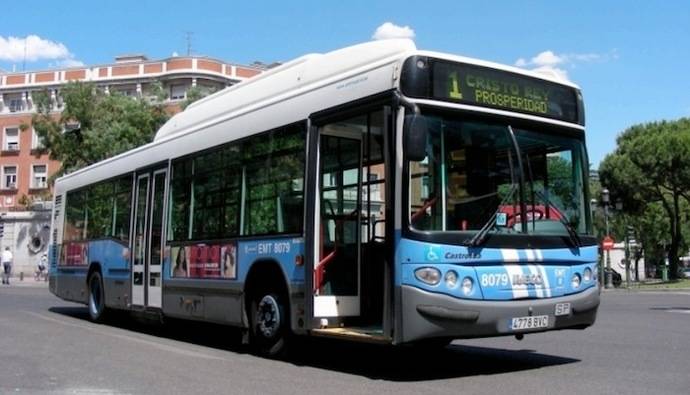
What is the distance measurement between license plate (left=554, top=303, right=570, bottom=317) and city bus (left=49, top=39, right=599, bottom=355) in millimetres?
19

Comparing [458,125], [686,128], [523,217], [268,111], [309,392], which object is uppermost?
[686,128]

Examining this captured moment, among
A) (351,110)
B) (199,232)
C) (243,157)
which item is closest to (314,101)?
(351,110)

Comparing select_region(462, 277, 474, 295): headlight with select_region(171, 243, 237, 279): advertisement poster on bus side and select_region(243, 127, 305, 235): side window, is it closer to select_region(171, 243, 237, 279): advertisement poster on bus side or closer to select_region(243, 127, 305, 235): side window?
select_region(243, 127, 305, 235): side window

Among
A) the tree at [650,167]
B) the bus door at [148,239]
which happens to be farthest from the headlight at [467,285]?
the tree at [650,167]

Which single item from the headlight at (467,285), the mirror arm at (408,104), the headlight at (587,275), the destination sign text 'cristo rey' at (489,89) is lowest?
the headlight at (467,285)

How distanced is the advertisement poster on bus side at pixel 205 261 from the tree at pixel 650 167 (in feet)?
126

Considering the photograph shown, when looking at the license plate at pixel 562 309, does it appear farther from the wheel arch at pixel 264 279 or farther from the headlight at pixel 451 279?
the wheel arch at pixel 264 279

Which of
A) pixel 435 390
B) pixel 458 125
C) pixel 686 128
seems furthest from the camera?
pixel 686 128

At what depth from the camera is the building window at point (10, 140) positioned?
64.1 metres

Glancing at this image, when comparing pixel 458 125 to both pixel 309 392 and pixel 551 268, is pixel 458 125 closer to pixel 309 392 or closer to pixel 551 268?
pixel 551 268

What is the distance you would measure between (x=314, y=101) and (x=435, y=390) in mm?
3722

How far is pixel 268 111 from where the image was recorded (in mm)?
9828

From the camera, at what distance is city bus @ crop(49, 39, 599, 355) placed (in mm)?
Answer: 7309

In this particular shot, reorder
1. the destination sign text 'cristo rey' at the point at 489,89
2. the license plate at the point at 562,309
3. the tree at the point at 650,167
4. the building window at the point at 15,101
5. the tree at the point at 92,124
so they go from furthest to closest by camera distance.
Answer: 1. the building window at the point at 15,101
2. the tree at the point at 650,167
3. the tree at the point at 92,124
4. the license plate at the point at 562,309
5. the destination sign text 'cristo rey' at the point at 489,89
